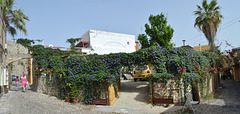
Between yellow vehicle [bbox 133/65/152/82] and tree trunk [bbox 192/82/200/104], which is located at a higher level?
yellow vehicle [bbox 133/65/152/82]

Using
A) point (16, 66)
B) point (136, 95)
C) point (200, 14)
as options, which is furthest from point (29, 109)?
point (16, 66)

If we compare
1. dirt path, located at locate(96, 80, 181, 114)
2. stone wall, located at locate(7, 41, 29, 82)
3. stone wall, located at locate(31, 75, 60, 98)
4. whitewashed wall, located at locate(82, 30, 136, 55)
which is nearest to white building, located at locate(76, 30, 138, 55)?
whitewashed wall, located at locate(82, 30, 136, 55)

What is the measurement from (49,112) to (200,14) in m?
14.5

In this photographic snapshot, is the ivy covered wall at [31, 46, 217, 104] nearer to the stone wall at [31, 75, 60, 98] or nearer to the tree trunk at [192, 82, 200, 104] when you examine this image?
the tree trunk at [192, 82, 200, 104]

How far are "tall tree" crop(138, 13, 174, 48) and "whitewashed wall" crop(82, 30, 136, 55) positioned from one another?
9246 millimetres

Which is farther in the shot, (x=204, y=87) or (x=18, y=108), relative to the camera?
(x=204, y=87)

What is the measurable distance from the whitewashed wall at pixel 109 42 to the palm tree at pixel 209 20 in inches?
573

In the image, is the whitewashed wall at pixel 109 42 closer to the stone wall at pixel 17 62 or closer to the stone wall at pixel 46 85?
the stone wall at pixel 17 62

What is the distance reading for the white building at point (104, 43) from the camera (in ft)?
84.4

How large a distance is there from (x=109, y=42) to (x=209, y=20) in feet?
51.7

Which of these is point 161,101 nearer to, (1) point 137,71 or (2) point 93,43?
(1) point 137,71

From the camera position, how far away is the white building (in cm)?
2571

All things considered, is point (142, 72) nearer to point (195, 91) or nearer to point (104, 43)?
point (195, 91)

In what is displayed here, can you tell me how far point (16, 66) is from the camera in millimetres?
22656
